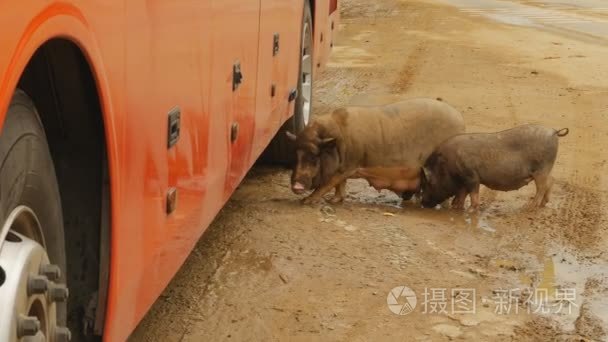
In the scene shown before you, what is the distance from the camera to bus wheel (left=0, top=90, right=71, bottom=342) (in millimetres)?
2506

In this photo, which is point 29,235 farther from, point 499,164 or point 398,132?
point 398,132

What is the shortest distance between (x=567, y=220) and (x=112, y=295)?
4.68 m

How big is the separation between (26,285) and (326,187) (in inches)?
200

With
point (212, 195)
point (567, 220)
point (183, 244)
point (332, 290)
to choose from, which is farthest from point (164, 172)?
point (567, 220)

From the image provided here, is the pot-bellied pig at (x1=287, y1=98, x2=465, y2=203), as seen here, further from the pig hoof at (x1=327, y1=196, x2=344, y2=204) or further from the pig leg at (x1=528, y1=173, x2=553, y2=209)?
the pig leg at (x1=528, y1=173, x2=553, y2=209)

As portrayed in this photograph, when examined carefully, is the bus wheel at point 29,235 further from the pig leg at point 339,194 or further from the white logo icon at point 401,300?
the pig leg at point 339,194

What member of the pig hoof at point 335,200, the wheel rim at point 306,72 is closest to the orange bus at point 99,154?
the pig hoof at point 335,200

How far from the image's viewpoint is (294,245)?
20.6 feet

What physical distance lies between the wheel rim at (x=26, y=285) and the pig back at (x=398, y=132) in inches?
198

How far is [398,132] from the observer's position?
779 centimetres

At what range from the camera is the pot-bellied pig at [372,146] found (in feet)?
24.9

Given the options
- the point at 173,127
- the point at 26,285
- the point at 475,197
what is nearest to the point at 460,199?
the point at 475,197

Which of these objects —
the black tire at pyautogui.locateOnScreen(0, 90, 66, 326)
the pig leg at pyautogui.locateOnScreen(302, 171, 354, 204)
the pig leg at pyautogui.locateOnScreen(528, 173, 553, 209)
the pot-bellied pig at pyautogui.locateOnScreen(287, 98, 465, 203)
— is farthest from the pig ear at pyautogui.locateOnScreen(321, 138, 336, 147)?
the black tire at pyautogui.locateOnScreen(0, 90, 66, 326)

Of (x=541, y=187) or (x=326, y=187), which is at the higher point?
(x=541, y=187)
